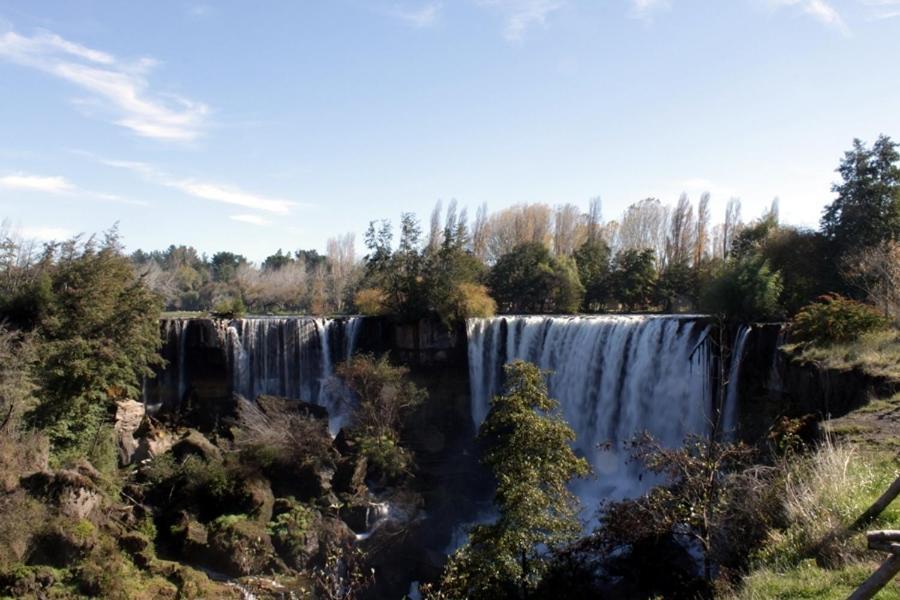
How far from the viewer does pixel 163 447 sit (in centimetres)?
2245

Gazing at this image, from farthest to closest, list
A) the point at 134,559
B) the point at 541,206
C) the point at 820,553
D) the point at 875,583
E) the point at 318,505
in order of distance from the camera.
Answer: the point at 541,206 < the point at 318,505 < the point at 134,559 < the point at 820,553 < the point at 875,583

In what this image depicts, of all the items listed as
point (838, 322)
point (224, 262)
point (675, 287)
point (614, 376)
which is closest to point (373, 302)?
point (614, 376)

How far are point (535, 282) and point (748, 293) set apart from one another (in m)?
15.8

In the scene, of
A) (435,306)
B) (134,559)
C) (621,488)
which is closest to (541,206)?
(435,306)

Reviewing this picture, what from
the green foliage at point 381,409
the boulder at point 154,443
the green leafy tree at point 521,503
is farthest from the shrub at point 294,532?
the green leafy tree at point 521,503

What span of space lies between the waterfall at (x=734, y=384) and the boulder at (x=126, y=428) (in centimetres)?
1926

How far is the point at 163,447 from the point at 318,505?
6662 mm

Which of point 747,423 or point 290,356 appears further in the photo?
point 290,356

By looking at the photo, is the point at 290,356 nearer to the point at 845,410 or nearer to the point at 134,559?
the point at 134,559

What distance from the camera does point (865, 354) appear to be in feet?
49.3

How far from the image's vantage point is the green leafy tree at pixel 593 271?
3941cm

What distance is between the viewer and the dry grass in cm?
1402

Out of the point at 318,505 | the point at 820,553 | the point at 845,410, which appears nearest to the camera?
the point at 820,553

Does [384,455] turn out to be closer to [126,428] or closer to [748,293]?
[126,428]
